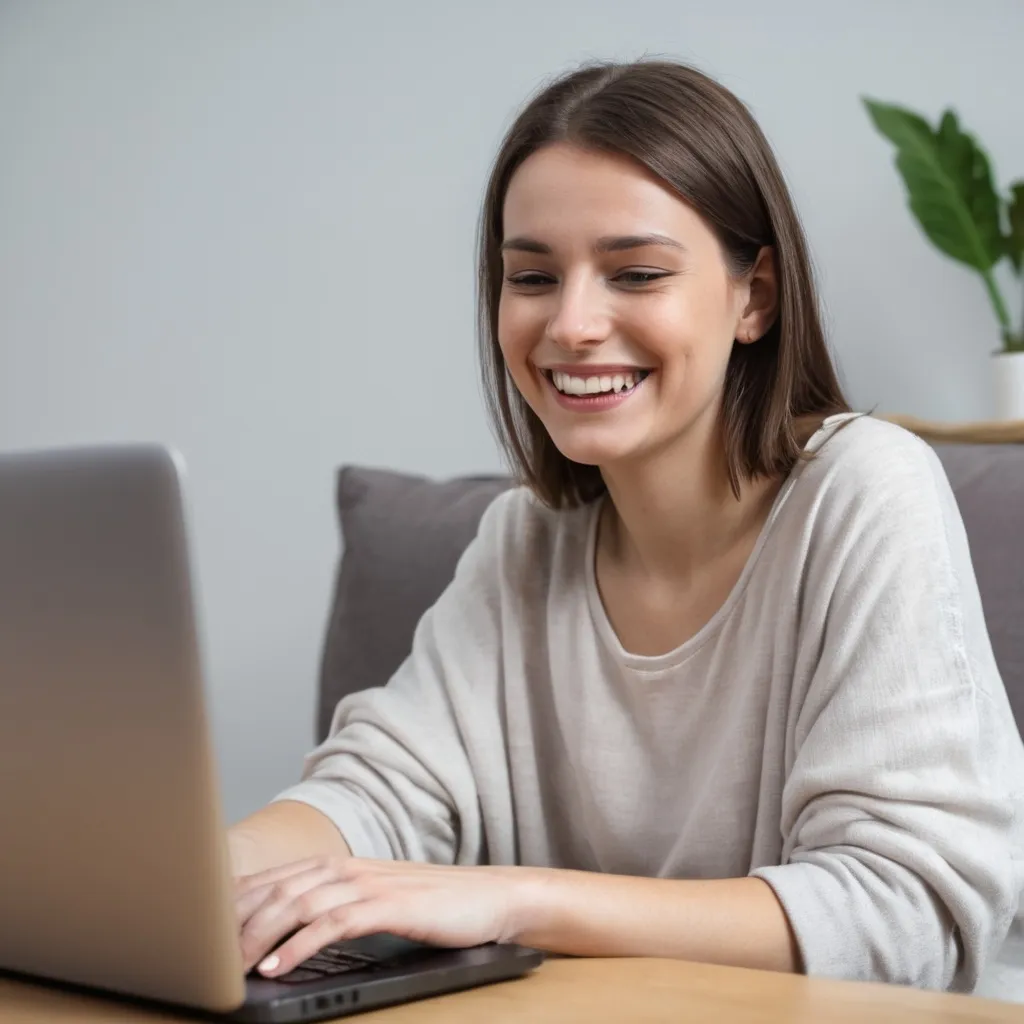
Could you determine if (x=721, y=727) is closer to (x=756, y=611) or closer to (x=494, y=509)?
(x=756, y=611)

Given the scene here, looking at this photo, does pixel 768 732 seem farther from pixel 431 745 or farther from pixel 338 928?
pixel 338 928

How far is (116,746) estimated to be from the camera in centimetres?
67

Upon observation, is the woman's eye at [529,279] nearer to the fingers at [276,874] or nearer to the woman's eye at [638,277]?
the woman's eye at [638,277]

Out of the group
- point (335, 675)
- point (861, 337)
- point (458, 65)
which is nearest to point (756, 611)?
point (335, 675)

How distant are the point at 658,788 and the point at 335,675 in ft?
1.87

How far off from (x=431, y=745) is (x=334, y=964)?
0.55 metres

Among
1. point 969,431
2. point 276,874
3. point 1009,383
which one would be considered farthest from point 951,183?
point 276,874

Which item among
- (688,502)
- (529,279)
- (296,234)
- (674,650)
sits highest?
(296,234)

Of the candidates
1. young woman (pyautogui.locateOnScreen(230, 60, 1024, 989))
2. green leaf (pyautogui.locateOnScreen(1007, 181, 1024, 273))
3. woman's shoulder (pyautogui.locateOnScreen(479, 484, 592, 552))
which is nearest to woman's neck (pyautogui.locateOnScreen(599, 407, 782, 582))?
young woman (pyautogui.locateOnScreen(230, 60, 1024, 989))

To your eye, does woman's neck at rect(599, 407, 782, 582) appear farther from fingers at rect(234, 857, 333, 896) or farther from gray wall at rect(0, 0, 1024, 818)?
gray wall at rect(0, 0, 1024, 818)

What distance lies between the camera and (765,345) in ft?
4.51

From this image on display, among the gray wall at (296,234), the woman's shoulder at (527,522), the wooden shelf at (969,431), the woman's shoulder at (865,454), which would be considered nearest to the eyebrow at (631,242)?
the woman's shoulder at (865,454)

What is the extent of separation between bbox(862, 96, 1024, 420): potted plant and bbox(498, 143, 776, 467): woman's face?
1.84 feet

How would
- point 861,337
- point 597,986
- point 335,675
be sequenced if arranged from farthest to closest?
point 861,337, point 335,675, point 597,986
